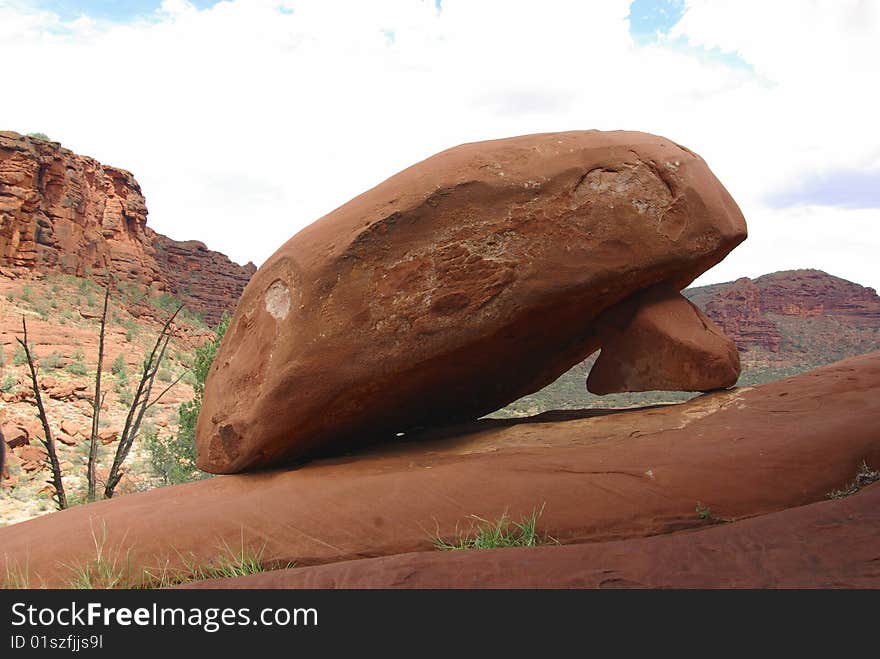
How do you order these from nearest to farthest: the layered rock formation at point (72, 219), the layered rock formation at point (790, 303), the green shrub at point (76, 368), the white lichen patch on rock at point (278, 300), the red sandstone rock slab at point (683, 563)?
the red sandstone rock slab at point (683, 563) → the white lichen patch on rock at point (278, 300) → the green shrub at point (76, 368) → the layered rock formation at point (72, 219) → the layered rock formation at point (790, 303)

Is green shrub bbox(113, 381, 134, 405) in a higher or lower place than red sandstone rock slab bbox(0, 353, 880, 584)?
higher

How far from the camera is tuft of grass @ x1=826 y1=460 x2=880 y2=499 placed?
12.7 ft

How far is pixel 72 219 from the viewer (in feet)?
106

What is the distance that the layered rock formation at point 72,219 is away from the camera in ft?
94.8

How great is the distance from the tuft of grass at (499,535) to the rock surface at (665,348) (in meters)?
1.81

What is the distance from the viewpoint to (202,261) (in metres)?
51.8

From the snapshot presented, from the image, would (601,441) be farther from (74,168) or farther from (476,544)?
(74,168)

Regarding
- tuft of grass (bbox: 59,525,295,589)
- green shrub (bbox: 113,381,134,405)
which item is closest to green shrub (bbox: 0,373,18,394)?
green shrub (bbox: 113,381,134,405)

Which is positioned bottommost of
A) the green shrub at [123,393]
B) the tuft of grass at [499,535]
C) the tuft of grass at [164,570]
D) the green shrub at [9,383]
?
the tuft of grass at [164,570]

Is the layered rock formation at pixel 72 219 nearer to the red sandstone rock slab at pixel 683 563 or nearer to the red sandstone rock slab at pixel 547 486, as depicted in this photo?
the red sandstone rock slab at pixel 547 486

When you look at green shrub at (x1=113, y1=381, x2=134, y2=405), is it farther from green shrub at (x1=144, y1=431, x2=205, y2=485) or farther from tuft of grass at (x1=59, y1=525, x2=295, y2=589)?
tuft of grass at (x1=59, y1=525, x2=295, y2=589)

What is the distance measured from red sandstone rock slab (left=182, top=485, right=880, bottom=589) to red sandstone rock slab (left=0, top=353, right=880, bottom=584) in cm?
59

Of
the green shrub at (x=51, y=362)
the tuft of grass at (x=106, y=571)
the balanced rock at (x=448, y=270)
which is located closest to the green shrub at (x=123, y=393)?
the green shrub at (x=51, y=362)
